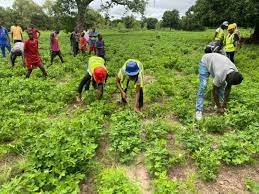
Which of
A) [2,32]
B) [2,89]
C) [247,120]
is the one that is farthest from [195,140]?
[2,32]

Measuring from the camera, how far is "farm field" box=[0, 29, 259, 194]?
193 inches

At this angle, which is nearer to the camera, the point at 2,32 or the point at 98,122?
the point at 98,122

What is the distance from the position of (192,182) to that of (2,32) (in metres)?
13.2

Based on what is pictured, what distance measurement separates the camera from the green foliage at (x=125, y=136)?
225 inches

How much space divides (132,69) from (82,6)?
23144 millimetres

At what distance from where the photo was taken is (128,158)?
219 inches

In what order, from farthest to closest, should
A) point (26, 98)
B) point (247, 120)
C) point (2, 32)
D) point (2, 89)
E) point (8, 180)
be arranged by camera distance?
1. point (2, 32)
2. point (2, 89)
3. point (26, 98)
4. point (247, 120)
5. point (8, 180)

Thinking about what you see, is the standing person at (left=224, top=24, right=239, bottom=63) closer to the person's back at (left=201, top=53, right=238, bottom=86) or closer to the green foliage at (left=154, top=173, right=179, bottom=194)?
the person's back at (left=201, top=53, right=238, bottom=86)

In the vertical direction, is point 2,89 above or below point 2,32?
below

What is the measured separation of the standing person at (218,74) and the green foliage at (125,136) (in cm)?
159

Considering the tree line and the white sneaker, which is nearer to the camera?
the white sneaker

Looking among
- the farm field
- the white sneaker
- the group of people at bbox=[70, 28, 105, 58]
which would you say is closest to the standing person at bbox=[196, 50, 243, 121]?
the white sneaker

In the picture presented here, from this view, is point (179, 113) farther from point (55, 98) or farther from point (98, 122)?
point (55, 98)

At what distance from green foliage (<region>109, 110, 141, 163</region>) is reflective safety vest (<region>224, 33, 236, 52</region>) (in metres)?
6.34
